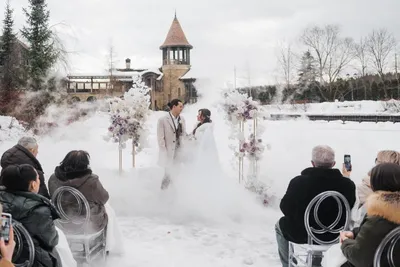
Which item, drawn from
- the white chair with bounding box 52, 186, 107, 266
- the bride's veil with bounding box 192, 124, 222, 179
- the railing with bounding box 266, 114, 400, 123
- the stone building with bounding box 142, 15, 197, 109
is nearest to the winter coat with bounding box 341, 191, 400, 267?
the white chair with bounding box 52, 186, 107, 266

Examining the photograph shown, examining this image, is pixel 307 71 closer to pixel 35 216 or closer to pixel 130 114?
pixel 130 114

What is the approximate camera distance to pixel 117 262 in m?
4.66

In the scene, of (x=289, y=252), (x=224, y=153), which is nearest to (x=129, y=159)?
(x=224, y=153)

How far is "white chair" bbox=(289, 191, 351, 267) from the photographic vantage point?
10.8 feet

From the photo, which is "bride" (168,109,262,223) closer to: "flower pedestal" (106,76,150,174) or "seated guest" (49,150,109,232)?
"flower pedestal" (106,76,150,174)

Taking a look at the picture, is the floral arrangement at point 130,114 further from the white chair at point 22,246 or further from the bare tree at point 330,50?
the bare tree at point 330,50

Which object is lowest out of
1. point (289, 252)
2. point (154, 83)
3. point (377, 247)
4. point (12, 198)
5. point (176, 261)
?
point (176, 261)

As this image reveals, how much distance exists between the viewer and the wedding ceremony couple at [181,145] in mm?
7258

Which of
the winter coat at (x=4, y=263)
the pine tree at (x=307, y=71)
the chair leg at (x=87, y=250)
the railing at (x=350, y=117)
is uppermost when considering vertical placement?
the pine tree at (x=307, y=71)

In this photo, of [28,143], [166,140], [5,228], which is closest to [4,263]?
[5,228]

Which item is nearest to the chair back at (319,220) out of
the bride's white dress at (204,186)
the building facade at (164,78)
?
the bride's white dress at (204,186)

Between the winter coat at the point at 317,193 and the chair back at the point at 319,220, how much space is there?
0.04 m

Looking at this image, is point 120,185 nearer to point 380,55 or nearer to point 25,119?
point 25,119

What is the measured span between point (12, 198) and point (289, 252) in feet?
7.50
